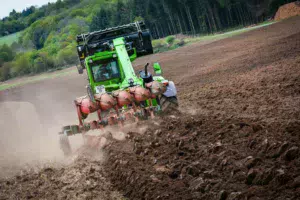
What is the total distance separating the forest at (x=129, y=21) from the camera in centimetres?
6456

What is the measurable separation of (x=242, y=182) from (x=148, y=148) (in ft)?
10.6

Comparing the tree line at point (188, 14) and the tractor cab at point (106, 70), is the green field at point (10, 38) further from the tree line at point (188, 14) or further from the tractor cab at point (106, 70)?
the tractor cab at point (106, 70)

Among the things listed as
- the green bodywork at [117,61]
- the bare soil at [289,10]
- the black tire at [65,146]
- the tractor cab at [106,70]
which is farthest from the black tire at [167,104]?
the bare soil at [289,10]

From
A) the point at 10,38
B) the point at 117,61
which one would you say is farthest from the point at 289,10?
the point at 10,38

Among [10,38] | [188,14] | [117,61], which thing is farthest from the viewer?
[10,38]

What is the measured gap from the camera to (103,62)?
13.3 m

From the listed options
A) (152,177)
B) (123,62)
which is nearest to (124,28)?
(123,62)

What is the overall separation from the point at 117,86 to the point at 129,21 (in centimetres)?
8088

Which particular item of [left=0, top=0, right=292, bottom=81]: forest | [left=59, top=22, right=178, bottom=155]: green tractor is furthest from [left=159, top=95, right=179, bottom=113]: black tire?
[left=0, top=0, right=292, bottom=81]: forest

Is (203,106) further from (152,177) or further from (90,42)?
(152,177)

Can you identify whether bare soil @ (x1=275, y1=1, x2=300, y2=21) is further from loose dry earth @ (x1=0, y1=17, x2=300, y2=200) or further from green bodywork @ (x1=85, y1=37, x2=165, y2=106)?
green bodywork @ (x1=85, y1=37, x2=165, y2=106)

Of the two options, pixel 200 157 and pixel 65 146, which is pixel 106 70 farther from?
pixel 200 157

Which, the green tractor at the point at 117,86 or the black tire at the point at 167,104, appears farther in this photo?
the black tire at the point at 167,104

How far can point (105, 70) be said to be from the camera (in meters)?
13.4
